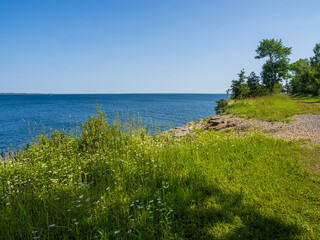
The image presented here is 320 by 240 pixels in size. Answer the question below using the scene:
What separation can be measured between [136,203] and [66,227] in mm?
1133

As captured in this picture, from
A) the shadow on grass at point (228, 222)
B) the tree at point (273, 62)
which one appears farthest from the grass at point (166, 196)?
the tree at point (273, 62)

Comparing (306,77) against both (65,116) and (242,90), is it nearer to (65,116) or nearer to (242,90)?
(242,90)

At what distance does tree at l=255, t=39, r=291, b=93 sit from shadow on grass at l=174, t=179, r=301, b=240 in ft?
139

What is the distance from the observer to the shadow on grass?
267 centimetres

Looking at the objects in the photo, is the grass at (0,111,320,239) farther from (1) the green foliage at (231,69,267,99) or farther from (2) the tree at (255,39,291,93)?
(2) the tree at (255,39,291,93)

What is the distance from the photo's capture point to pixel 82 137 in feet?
20.3

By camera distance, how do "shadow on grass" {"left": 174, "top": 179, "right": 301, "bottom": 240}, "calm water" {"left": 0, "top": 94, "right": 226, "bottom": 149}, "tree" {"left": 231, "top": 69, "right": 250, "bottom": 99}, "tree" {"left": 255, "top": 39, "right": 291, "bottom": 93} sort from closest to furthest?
"shadow on grass" {"left": 174, "top": 179, "right": 301, "bottom": 240}, "calm water" {"left": 0, "top": 94, "right": 226, "bottom": 149}, "tree" {"left": 231, "top": 69, "right": 250, "bottom": 99}, "tree" {"left": 255, "top": 39, "right": 291, "bottom": 93}

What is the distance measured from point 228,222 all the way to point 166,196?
109cm

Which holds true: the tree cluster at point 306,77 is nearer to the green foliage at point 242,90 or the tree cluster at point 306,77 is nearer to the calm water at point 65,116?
the green foliage at point 242,90

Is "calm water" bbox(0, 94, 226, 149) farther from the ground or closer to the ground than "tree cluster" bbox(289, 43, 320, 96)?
closer to the ground

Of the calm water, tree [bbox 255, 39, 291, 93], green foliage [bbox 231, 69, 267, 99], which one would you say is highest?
tree [bbox 255, 39, 291, 93]

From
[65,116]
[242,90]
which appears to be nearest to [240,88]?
[242,90]

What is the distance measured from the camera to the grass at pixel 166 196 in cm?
268

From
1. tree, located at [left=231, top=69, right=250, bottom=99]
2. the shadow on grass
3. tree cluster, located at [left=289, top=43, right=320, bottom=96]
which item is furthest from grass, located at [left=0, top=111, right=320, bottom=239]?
tree cluster, located at [left=289, top=43, right=320, bottom=96]
